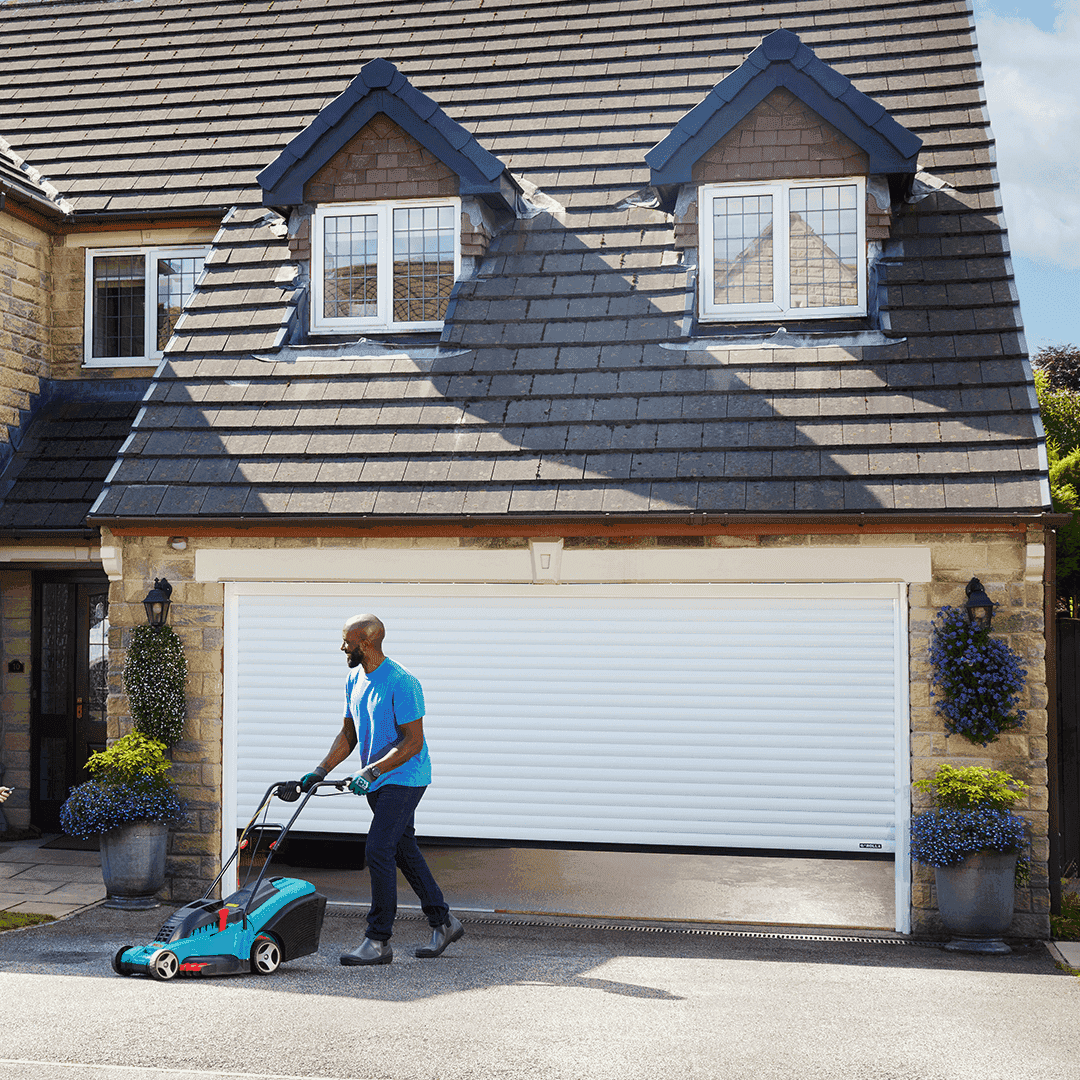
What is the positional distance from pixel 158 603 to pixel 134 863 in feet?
6.15

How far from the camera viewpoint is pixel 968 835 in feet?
24.1

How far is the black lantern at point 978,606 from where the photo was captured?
7688mm

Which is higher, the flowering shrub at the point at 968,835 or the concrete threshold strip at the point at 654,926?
the flowering shrub at the point at 968,835

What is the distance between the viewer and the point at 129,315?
11844 millimetres

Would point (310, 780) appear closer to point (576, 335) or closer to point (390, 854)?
point (390, 854)

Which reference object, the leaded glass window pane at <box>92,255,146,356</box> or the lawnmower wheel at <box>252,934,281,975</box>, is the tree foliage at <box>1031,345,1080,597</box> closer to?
the lawnmower wheel at <box>252,934,281,975</box>

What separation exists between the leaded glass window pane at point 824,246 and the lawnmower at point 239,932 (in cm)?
568

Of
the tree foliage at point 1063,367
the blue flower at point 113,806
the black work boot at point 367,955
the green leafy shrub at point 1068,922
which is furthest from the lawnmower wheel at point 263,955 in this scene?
the tree foliage at point 1063,367

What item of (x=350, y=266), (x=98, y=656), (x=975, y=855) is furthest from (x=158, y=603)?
(x=975, y=855)

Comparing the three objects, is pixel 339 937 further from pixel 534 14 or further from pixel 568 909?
pixel 534 14

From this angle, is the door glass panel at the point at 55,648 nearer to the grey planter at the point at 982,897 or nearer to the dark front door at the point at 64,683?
the dark front door at the point at 64,683

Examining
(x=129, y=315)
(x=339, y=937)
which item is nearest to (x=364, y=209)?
(x=129, y=315)

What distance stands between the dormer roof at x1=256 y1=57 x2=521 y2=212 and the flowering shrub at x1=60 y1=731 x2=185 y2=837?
16.0 ft

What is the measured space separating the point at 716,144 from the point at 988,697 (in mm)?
4954
